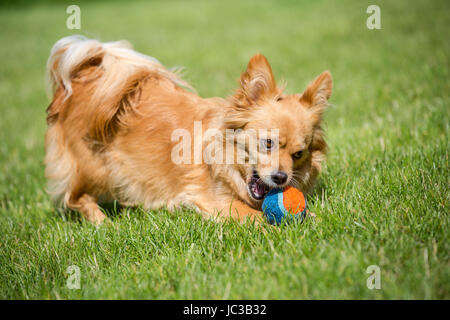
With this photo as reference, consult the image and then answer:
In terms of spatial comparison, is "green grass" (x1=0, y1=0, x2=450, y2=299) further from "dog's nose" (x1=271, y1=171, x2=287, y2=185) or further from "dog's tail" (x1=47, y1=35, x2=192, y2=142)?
"dog's tail" (x1=47, y1=35, x2=192, y2=142)

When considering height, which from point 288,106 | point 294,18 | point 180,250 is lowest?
point 180,250

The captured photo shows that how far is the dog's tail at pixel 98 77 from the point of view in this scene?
3439mm

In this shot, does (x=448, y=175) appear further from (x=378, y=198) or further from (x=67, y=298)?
(x=67, y=298)

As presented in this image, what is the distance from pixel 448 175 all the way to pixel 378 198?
0.63 meters

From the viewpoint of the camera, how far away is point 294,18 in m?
12.5

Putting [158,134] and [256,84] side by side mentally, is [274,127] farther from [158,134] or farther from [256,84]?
[158,134]

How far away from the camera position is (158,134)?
11.3 ft

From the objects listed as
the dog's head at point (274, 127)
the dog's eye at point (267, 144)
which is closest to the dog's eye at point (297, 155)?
the dog's head at point (274, 127)

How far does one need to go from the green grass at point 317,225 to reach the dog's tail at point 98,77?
906 mm

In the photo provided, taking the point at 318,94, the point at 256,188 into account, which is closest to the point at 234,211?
the point at 256,188

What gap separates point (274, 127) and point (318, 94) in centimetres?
50

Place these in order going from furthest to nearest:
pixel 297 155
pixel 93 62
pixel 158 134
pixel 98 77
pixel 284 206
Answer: pixel 93 62, pixel 98 77, pixel 158 134, pixel 297 155, pixel 284 206

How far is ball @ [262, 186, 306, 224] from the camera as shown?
271 centimetres

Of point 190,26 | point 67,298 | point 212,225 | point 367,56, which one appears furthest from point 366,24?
point 67,298
